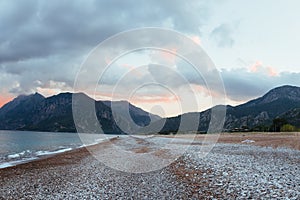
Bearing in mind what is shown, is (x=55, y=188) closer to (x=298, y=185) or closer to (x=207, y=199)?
(x=207, y=199)

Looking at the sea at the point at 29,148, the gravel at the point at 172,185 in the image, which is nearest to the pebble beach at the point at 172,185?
the gravel at the point at 172,185

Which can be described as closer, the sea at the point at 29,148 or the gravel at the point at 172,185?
the gravel at the point at 172,185

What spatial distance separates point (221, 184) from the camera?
1245 cm

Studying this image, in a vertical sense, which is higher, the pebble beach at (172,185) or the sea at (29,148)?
the pebble beach at (172,185)

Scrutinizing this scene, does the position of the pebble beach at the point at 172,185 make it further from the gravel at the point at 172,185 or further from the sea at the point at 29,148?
the sea at the point at 29,148

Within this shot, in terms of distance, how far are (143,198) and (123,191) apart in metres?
1.80

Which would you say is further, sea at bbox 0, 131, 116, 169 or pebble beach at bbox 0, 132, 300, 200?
sea at bbox 0, 131, 116, 169

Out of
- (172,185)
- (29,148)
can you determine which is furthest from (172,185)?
(29,148)

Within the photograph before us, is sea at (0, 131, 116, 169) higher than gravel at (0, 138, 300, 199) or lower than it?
lower

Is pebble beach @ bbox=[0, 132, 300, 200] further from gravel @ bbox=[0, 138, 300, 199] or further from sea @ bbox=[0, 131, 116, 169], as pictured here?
sea @ bbox=[0, 131, 116, 169]

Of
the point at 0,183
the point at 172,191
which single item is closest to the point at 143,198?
the point at 172,191

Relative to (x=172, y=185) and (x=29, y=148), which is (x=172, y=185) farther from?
(x=29, y=148)

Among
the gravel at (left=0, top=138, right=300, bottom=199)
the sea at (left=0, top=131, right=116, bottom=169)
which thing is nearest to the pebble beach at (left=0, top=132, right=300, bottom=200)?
the gravel at (left=0, top=138, right=300, bottom=199)

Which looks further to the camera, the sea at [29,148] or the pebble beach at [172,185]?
the sea at [29,148]
